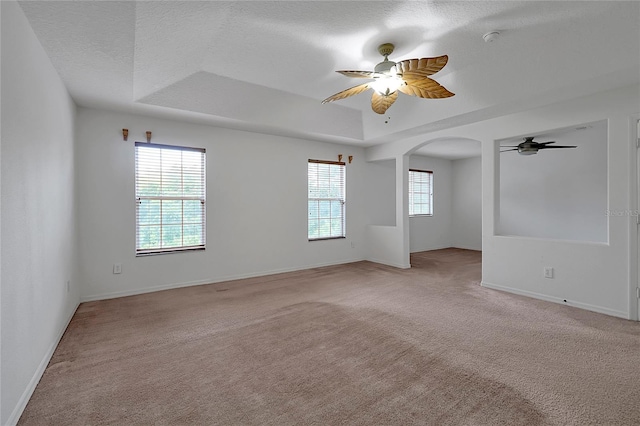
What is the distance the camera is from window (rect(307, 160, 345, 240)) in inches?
232

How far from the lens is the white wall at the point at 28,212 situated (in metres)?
1.72

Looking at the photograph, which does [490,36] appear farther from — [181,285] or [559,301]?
[181,285]

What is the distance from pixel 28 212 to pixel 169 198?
7.62 feet

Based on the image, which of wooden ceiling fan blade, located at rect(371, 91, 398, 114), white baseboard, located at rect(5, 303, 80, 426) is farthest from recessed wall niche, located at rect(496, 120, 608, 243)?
white baseboard, located at rect(5, 303, 80, 426)

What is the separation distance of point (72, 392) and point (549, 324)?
4.08 m

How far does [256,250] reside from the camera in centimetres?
521

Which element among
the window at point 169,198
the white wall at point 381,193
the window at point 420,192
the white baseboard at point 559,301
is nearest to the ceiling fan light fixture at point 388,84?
the window at point 169,198

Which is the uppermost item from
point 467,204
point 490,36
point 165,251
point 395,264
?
point 490,36

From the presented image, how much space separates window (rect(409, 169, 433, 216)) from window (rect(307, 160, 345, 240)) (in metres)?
2.35

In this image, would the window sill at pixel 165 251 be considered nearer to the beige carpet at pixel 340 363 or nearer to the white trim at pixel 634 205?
the beige carpet at pixel 340 363

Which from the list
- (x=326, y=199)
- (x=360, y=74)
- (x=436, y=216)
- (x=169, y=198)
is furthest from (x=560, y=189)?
(x=169, y=198)

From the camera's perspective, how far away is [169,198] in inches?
173

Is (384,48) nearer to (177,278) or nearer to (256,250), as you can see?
(256,250)

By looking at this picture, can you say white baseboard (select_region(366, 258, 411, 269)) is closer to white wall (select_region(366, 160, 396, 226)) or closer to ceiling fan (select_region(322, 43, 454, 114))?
white wall (select_region(366, 160, 396, 226))
